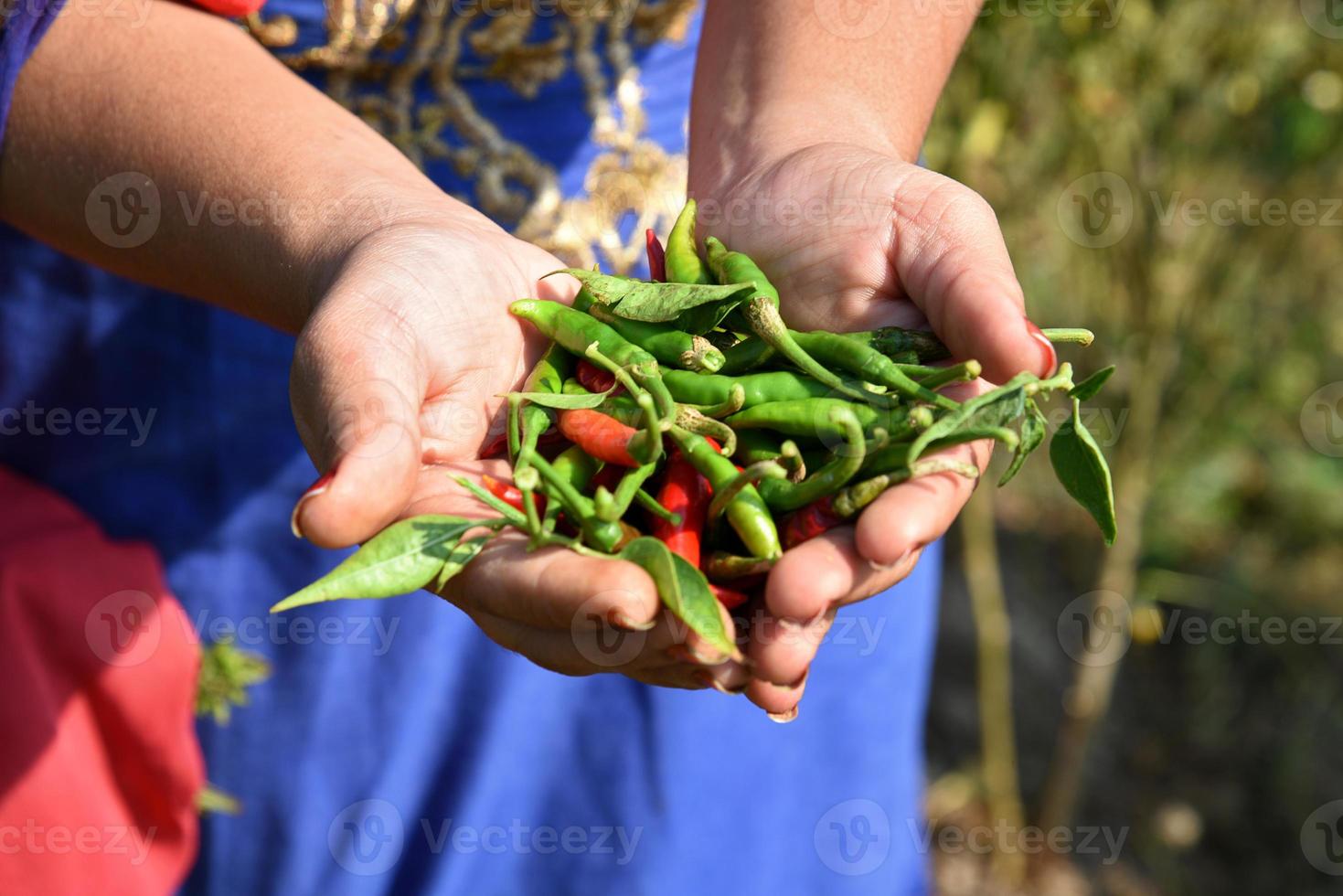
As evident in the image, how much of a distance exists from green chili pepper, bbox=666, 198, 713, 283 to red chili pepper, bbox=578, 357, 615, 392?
0.21 metres

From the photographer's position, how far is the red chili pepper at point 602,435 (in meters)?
1.55

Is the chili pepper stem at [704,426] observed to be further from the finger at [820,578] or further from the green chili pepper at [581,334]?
the finger at [820,578]

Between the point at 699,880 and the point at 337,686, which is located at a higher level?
the point at 337,686

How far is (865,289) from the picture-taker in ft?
5.57

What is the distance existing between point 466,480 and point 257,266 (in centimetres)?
52

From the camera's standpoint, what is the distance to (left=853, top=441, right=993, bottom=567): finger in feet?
4.27

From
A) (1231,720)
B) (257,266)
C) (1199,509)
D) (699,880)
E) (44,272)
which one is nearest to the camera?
(257,266)

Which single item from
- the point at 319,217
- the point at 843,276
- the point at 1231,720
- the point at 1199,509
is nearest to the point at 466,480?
the point at 319,217

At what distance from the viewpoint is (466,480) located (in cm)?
142

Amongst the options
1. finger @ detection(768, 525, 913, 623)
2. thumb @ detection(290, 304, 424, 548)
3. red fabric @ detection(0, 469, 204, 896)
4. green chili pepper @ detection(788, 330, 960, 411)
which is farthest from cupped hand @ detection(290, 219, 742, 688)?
red fabric @ detection(0, 469, 204, 896)

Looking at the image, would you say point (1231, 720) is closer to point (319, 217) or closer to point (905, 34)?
point (905, 34)

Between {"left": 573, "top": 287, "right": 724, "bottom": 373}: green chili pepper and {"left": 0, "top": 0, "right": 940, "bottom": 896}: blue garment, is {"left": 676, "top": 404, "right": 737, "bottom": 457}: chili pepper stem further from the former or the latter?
{"left": 0, "top": 0, "right": 940, "bottom": 896}: blue garment

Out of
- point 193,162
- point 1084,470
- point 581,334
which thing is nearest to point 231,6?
point 193,162

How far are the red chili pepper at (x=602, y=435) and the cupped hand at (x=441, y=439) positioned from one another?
4.3 inches
